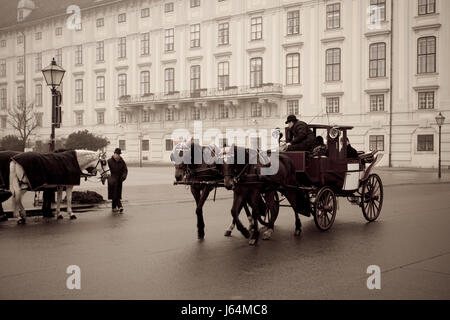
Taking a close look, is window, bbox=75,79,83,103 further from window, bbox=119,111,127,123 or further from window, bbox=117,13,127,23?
window, bbox=117,13,127,23

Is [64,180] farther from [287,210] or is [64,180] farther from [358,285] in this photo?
[358,285]

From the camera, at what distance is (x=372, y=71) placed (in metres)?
43.0

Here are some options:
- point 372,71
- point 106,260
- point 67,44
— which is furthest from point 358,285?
point 67,44

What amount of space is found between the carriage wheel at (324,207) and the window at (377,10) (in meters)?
35.6

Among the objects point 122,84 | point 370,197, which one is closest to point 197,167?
point 370,197

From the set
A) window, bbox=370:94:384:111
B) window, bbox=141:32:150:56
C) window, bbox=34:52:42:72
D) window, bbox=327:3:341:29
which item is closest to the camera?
window, bbox=370:94:384:111

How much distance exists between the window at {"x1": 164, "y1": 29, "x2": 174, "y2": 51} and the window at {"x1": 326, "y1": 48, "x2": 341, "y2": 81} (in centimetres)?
1730

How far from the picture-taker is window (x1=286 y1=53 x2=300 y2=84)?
4641 cm

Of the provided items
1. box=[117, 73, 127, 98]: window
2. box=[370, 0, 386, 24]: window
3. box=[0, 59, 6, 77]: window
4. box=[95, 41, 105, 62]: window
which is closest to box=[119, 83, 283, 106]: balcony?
box=[117, 73, 127, 98]: window

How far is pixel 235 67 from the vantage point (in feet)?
164

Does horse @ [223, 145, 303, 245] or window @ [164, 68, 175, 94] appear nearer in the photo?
horse @ [223, 145, 303, 245]

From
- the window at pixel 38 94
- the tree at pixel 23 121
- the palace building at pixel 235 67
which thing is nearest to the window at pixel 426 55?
the palace building at pixel 235 67

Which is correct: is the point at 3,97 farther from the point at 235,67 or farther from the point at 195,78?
the point at 235,67

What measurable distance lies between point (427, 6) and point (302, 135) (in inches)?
1401
